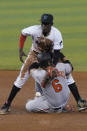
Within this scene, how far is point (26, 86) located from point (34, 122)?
2.12 metres

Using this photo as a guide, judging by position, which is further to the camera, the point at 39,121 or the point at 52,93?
the point at 52,93

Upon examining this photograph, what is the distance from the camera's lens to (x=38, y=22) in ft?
31.7

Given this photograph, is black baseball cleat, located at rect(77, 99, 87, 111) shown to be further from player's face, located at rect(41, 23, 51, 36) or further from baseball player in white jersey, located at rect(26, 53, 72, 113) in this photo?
player's face, located at rect(41, 23, 51, 36)

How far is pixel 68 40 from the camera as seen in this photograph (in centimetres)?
912

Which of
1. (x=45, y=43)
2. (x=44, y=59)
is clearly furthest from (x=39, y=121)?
(x=45, y=43)

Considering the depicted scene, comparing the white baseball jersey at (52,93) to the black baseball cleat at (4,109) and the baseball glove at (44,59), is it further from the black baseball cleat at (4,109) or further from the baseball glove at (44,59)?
the black baseball cleat at (4,109)

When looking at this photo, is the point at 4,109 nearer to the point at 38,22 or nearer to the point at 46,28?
the point at 46,28

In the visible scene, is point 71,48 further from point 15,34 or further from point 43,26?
point 43,26

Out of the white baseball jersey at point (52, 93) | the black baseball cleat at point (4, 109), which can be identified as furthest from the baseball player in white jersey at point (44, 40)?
the white baseball jersey at point (52, 93)

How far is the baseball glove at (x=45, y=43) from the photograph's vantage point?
457 centimetres

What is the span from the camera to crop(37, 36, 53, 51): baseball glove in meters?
4.57

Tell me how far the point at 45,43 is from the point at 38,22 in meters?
5.17

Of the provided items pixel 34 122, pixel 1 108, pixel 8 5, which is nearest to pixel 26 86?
pixel 1 108

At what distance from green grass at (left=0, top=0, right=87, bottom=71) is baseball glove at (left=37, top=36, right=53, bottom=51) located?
127 inches
